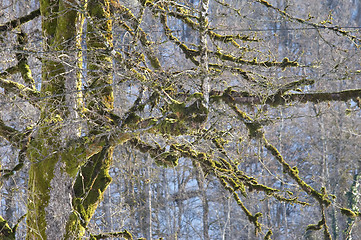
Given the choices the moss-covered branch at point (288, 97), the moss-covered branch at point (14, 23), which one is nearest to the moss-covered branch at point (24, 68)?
the moss-covered branch at point (14, 23)

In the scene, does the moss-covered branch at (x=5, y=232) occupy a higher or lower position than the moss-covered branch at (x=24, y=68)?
lower

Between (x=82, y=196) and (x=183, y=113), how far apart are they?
1965 mm

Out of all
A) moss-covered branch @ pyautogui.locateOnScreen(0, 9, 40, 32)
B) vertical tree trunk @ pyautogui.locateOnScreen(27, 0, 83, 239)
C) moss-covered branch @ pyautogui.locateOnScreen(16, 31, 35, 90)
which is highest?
moss-covered branch @ pyautogui.locateOnScreen(0, 9, 40, 32)

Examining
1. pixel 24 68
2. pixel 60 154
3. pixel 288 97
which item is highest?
pixel 24 68

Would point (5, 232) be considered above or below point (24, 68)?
below

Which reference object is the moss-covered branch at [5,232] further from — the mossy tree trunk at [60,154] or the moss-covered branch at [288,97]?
the moss-covered branch at [288,97]

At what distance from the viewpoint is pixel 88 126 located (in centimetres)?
531

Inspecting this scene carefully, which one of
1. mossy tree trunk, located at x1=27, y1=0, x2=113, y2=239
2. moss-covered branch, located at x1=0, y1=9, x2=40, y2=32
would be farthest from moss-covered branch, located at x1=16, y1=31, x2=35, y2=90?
mossy tree trunk, located at x1=27, y1=0, x2=113, y2=239

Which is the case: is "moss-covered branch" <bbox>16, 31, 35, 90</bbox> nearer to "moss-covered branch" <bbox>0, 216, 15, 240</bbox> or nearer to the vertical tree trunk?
the vertical tree trunk

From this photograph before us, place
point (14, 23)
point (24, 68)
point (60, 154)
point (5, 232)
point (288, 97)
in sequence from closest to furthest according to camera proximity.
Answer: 1. point (288, 97)
2. point (60, 154)
3. point (5, 232)
4. point (14, 23)
5. point (24, 68)

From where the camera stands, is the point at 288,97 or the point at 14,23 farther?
the point at 14,23

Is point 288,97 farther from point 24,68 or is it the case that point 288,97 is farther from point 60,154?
point 24,68

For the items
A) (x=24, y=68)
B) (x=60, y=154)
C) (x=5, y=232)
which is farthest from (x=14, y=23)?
(x=5, y=232)

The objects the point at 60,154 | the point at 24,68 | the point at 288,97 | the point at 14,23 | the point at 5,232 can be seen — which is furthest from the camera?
the point at 24,68
